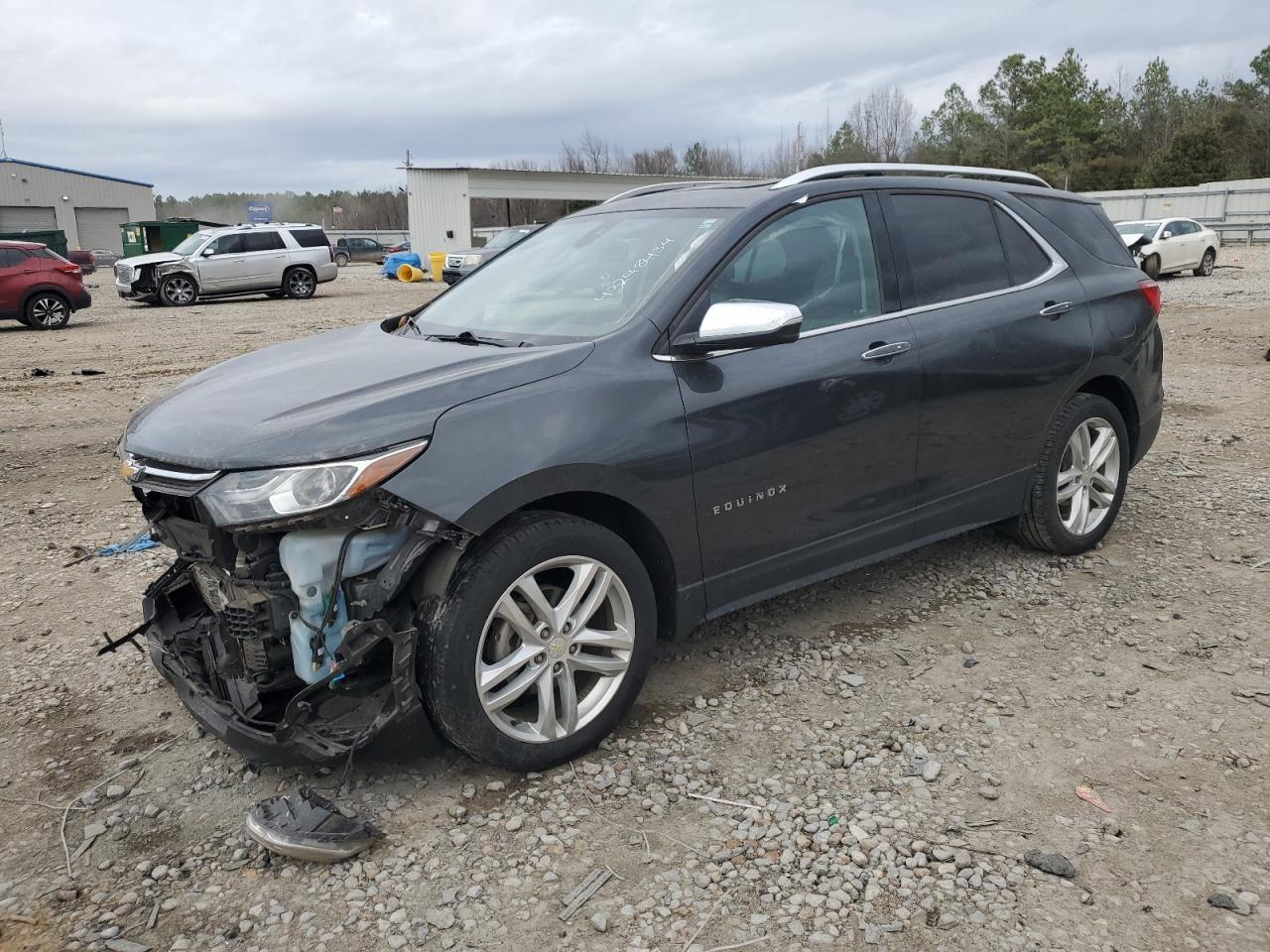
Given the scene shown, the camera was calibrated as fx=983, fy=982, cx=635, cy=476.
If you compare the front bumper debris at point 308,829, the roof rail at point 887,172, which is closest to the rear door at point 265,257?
the roof rail at point 887,172

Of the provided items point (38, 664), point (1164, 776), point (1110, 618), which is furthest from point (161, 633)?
point (1110, 618)

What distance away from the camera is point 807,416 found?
3.59m

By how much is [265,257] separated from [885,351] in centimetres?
2264

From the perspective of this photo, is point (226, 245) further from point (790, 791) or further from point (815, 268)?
point (790, 791)

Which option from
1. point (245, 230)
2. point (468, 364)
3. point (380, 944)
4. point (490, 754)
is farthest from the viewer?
point (245, 230)

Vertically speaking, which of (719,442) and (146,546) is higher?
(719,442)

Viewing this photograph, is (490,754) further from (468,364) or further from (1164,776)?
(1164,776)

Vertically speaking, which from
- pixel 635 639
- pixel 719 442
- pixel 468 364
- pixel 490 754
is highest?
pixel 468 364

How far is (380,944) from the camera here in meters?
2.44

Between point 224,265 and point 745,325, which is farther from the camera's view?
point 224,265

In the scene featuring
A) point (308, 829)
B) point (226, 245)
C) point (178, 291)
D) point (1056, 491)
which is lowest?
point (308, 829)

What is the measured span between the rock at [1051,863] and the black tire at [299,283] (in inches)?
954

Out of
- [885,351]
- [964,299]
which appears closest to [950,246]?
[964,299]

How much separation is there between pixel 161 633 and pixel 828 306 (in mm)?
2675
